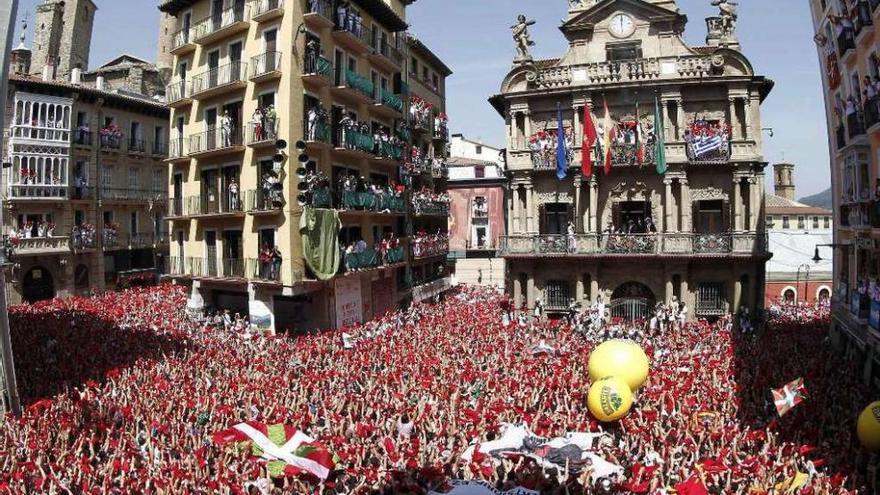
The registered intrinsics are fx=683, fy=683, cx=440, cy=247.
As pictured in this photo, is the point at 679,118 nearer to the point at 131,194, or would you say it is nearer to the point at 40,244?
the point at 131,194

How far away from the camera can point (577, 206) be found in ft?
109

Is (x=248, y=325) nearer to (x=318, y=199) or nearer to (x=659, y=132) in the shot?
(x=318, y=199)

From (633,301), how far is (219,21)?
22.9 meters

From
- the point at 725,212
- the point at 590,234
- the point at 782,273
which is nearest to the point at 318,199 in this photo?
the point at 590,234

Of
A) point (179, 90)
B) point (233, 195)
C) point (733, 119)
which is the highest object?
point (179, 90)

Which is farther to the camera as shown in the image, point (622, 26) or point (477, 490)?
point (622, 26)

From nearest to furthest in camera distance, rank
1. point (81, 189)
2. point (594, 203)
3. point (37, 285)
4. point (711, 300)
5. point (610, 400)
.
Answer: point (610, 400) → point (711, 300) → point (594, 203) → point (37, 285) → point (81, 189)

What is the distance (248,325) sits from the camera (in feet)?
94.2

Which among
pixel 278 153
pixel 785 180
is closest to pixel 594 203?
pixel 278 153

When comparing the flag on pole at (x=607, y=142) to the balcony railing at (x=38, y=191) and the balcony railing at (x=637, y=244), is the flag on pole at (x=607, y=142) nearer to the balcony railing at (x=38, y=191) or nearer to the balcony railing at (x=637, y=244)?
the balcony railing at (x=637, y=244)

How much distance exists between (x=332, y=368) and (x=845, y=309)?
18403 mm

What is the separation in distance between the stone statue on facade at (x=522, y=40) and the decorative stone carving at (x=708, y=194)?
10.4 meters

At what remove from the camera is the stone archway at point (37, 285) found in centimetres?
3703

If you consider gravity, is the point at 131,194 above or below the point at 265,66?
below
